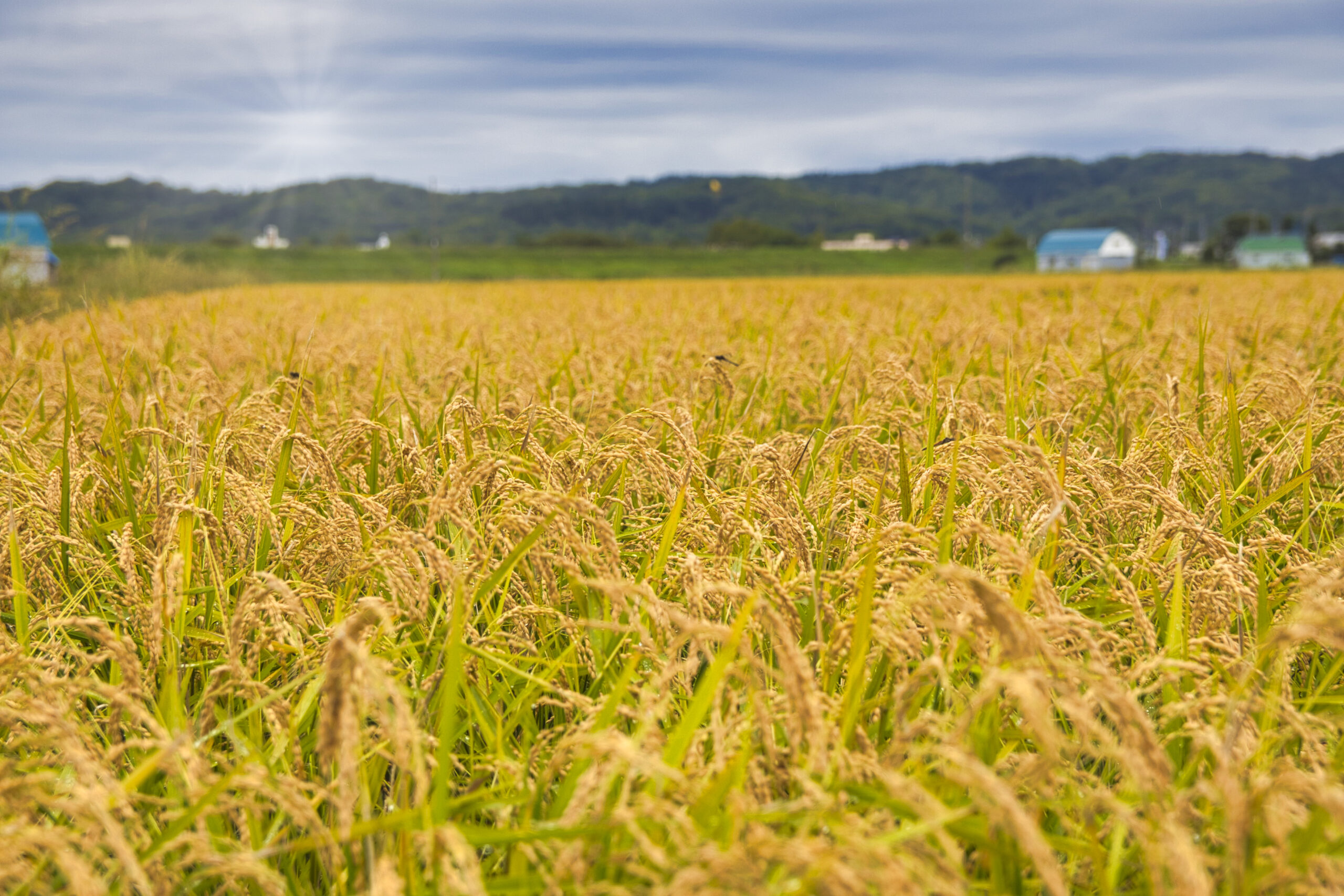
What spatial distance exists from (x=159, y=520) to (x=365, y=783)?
938 mm

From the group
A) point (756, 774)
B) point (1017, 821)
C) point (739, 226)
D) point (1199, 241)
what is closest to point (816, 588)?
point (756, 774)

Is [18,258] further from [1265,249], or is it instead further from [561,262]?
[1265,249]

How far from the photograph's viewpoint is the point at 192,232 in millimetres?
136375

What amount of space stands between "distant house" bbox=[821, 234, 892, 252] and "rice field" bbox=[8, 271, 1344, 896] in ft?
225

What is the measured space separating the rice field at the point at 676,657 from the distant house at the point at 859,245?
68480 millimetres

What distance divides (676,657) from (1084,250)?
344ft

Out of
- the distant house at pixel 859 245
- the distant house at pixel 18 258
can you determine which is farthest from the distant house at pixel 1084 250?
the distant house at pixel 18 258

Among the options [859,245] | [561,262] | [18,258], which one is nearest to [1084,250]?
[859,245]

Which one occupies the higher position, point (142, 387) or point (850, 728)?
point (142, 387)

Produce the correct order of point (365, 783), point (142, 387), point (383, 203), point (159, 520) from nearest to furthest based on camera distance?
1. point (365, 783)
2. point (159, 520)
3. point (142, 387)
4. point (383, 203)

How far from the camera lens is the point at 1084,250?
303ft

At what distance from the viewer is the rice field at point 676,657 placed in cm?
98

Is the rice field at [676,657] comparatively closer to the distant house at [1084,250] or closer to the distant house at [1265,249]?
the distant house at [1084,250]

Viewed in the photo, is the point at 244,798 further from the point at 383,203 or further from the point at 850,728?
the point at 383,203
